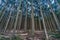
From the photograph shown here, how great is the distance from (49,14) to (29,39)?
2.61ft

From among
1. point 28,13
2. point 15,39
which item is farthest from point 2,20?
point 15,39

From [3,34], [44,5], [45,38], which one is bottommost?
[45,38]

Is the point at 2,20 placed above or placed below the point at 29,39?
above

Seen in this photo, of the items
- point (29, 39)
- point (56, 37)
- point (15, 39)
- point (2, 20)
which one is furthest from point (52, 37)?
point (2, 20)

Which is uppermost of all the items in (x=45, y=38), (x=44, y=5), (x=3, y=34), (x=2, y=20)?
(x=44, y=5)

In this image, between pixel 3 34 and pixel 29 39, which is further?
pixel 3 34

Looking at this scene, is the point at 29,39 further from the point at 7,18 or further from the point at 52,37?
the point at 7,18

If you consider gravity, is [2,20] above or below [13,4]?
below

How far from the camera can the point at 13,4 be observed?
9.00ft

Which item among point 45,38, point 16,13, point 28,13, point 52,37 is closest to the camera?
point 45,38

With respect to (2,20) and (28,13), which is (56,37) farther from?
(2,20)

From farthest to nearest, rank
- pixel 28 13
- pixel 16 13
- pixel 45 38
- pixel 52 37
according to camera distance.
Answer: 1. pixel 28 13
2. pixel 16 13
3. pixel 52 37
4. pixel 45 38

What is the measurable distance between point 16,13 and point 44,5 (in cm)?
63

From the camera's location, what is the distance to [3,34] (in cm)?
243
